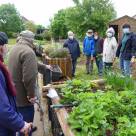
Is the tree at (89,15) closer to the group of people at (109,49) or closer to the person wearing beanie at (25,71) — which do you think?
the group of people at (109,49)

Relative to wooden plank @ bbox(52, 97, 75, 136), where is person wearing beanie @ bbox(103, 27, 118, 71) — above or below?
above

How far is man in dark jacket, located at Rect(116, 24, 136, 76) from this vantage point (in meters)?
10.2

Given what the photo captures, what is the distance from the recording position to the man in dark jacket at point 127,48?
10.2m

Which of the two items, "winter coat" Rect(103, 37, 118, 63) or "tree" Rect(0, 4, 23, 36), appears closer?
"winter coat" Rect(103, 37, 118, 63)

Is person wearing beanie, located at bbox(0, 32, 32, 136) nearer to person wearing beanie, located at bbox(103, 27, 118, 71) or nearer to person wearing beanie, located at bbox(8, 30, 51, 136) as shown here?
person wearing beanie, located at bbox(8, 30, 51, 136)

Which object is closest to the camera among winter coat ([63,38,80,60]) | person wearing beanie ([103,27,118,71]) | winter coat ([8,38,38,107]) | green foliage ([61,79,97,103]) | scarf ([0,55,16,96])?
scarf ([0,55,16,96])

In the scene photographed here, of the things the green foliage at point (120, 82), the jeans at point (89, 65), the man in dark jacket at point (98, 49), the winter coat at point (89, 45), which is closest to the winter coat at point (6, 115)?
the green foliage at point (120, 82)

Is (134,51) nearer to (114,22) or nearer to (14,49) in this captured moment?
(14,49)

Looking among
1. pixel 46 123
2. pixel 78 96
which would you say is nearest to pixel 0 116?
pixel 78 96

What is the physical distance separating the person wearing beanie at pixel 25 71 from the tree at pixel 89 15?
26481 mm

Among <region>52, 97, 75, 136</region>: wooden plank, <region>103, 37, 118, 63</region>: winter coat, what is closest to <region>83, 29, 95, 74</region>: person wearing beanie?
<region>103, 37, 118, 63</region>: winter coat

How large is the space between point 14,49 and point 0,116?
1.97 meters

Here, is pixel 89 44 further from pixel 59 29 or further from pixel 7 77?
pixel 59 29

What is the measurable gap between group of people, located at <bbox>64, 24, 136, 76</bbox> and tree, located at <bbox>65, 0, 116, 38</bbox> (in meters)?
18.3
